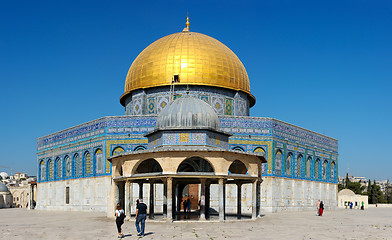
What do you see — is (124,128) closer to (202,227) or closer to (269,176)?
(269,176)

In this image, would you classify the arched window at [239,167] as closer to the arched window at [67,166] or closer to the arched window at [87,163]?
the arched window at [87,163]

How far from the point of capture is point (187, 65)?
3619 cm

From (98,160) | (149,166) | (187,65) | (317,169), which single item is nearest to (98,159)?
(98,160)

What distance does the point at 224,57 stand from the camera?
3806 centimetres

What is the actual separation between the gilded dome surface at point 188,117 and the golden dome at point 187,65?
13.4 metres

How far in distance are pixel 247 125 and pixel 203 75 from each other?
5492 mm

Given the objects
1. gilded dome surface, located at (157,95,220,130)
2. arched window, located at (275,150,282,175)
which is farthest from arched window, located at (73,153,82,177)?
gilded dome surface, located at (157,95,220,130)

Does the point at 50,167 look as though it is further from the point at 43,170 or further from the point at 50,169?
the point at 43,170

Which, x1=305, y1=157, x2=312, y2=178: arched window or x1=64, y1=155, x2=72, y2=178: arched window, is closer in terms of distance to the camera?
x1=64, y1=155, x2=72, y2=178: arched window

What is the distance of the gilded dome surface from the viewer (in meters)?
21.4

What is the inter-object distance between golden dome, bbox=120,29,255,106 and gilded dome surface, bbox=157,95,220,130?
43.8 feet

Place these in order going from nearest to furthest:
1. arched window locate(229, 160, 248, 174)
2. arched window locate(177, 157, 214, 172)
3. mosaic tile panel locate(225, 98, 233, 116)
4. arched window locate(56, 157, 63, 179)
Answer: arched window locate(177, 157, 214, 172)
arched window locate(229, 160, 248, 174)
mosaic tile panel locate(225, 98, 233, 116)
arched window locate(56, 157, 63, 179)

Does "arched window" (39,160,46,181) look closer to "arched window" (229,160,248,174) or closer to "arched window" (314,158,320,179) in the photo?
"arched window" (229,160,248,174)

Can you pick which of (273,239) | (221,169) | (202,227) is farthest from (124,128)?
(273,239)
